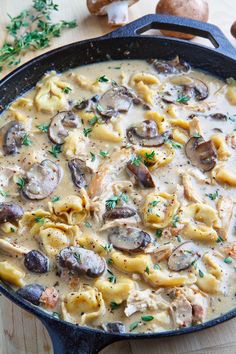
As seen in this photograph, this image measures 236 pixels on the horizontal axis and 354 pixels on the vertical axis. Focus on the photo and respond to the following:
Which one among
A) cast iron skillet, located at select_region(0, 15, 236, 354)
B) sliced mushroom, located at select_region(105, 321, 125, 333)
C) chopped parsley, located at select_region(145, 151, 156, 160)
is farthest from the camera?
cast iron skillet, located at select_region(0, 15, 236, 354)

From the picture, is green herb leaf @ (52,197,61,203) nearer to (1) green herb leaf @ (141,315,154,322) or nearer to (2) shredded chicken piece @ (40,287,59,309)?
(2) shredded chicken piece @ (40,287,59,309)

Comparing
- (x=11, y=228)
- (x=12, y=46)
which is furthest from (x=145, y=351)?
(x=12, y=46)

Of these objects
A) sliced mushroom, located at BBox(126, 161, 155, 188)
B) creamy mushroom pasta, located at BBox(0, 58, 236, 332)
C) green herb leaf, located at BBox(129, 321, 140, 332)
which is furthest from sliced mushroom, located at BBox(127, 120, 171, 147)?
green herb leaf, located at BBox(129, 321, 140, 332)

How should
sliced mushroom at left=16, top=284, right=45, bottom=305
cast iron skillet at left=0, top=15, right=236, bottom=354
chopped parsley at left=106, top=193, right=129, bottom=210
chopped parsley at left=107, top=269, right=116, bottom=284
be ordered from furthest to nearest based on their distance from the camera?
cast iron skillet at left=0, top=15, right=236, bottom=354 < chopped parsley at left=106, top=193, right=129, bottom=210 < chopped parsley at left=107, top=269, right=116, bottom=284 < sliced mushroom at left=16, top=284, right=45, bottom=305

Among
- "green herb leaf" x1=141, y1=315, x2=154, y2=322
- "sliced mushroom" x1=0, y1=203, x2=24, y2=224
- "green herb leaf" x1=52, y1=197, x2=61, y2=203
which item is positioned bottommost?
"green herb leaf" x1=141, y1=315, x2=154, y2=322

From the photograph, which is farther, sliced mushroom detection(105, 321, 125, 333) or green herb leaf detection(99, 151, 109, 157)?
green herb leaf detection(99, 151, 109, 157)

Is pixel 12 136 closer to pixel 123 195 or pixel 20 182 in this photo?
pixel 20 182
